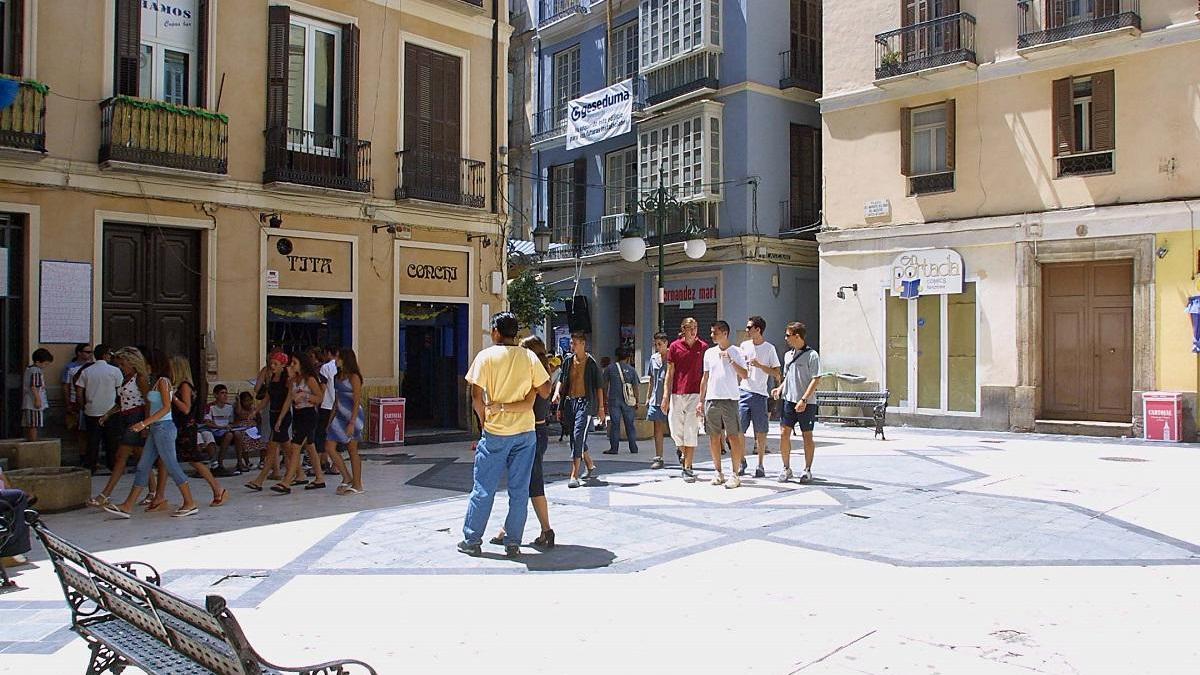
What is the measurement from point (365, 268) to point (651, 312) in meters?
11.5

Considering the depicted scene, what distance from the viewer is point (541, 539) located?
7188 millimetres

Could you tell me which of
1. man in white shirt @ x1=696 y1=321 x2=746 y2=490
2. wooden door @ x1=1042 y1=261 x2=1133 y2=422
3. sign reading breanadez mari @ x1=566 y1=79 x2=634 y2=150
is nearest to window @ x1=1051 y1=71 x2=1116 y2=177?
wooden door @ x1=1042 y1=261 x2=1133 y2=422

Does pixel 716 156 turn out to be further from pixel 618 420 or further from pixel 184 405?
pixel 184 405

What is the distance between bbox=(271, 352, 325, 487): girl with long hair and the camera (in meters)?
9.88

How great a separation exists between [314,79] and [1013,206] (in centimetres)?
1351

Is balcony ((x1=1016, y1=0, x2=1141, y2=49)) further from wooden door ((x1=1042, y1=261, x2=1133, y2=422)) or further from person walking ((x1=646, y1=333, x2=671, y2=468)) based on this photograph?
person walking ((x1=646, y1=333, x2=671, y2=468))

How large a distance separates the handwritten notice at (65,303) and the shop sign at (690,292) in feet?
47.2

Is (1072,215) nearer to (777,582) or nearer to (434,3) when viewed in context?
(434,3)

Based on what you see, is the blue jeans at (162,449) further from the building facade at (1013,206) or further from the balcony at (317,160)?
the building facade at (1013,206)

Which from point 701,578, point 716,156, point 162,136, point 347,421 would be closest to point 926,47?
point 716,156

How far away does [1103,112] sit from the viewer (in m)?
17.0

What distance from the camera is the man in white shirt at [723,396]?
33.3 ft

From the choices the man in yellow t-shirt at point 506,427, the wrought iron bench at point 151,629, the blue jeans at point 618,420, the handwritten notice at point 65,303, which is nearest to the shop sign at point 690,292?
the blue jeans at point 618,420

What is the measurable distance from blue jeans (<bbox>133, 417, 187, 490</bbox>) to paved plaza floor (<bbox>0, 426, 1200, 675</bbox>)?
1.38 ft
